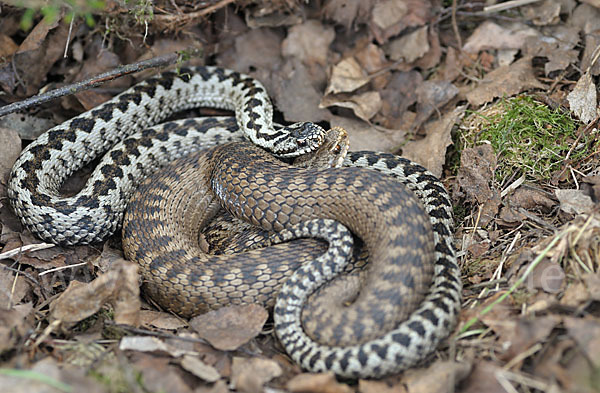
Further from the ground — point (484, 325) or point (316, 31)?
point (316, 31)

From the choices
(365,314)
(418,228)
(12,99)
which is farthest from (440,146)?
(12,99)

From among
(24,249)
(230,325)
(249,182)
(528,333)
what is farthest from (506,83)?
(24,249)

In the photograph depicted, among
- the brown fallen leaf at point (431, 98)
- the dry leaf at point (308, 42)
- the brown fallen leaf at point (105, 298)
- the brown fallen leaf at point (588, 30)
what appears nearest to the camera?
the brown fallen leaf at point (105, 298)

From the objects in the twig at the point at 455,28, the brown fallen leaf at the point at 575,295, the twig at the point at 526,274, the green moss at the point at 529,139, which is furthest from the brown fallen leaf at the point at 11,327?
the twig at the point at 455,28

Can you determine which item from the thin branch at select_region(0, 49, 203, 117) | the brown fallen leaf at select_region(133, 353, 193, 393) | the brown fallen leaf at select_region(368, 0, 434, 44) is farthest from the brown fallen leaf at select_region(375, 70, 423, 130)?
the brown fallen leaf at select_region(133, 353, 193, 393)

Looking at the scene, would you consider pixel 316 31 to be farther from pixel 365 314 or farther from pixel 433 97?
pixel 365 314

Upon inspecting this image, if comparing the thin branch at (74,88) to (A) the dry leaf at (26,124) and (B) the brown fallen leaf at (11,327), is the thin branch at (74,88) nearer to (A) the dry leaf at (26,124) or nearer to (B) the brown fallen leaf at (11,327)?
(A) the dry leaf at (26,124)
